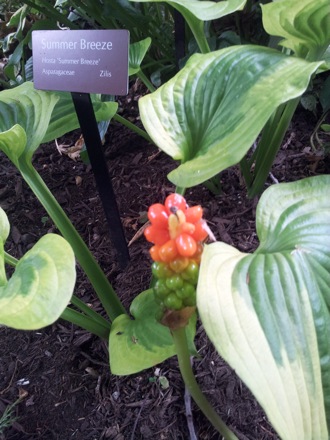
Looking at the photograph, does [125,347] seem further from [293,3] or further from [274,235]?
[293,3]

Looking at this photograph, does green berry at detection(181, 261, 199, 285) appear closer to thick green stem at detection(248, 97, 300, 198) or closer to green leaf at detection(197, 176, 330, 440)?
green leaf at detection(197, 176, 330, 440)

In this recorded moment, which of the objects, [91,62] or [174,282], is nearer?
[174,282]

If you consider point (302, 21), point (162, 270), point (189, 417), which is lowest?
point (189, 417)

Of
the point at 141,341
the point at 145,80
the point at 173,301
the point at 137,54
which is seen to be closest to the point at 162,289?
the point at 173,301

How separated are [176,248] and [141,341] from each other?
0.35 metres

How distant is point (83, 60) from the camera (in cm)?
81

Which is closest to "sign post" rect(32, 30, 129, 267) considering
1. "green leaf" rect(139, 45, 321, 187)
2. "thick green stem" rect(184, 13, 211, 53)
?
"green leaf" rect(139, 45, 321, 187)

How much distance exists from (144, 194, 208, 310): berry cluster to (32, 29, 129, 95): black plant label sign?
1.29ft

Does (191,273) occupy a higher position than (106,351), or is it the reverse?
(191,273)

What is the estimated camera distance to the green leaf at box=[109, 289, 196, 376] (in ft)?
2.37

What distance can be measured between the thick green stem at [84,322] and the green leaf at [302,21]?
66 cm

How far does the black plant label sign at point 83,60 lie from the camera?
30.4 inches

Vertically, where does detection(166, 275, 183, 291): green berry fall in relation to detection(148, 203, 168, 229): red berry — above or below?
below

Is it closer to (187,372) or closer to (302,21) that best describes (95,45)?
(302,21)
